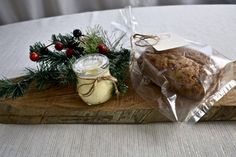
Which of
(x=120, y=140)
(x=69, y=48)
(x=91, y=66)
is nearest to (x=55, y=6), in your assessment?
(x=69, y=48)

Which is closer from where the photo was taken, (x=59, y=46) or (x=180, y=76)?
(x=180, y=76)

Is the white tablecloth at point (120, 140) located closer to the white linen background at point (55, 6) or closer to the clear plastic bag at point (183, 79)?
the clear plastic bag at point (183, 79)

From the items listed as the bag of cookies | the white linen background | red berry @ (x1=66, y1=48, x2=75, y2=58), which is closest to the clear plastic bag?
the bag of cookies

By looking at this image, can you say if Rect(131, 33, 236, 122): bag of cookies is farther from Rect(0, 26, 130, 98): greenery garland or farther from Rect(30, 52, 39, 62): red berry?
Rect(30, 52, 39, 62): red berry

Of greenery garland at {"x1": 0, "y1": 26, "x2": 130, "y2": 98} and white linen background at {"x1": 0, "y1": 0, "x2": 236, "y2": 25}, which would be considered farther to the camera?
white linen background at {"x1": 0, "y1": 0, "x2": 236, "y2": 25}

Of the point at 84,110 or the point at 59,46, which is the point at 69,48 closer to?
the point at 59,46
